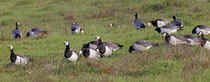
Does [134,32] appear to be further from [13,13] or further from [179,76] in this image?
[13,13]

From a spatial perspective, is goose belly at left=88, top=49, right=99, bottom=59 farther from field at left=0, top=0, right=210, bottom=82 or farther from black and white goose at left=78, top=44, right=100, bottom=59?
field at left=0, top=0, right=210, bottom=82

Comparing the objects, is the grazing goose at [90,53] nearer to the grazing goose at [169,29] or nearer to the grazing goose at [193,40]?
the grazing goose at [193,40]

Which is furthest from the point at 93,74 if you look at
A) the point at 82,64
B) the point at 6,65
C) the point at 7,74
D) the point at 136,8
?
the point at 136,8

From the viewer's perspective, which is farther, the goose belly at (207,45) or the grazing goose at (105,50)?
the grazing goose at (105,50)

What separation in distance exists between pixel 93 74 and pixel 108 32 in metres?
7.74

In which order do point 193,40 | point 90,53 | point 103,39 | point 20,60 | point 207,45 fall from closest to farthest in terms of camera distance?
1. point 20,60
2. point 207,45
3. point 90,53
4. point 193,40
5. point 103,39

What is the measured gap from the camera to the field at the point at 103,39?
317 inches

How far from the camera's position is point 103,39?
14.3 metres

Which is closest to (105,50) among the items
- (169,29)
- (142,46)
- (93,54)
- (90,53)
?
(93,54)

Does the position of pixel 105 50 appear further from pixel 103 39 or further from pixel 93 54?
pixel 103 39

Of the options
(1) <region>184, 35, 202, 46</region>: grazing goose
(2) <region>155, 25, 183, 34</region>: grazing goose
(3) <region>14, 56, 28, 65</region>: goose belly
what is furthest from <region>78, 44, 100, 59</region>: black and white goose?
(2) <region>155, 25, 183, 34</region>: grazing goose

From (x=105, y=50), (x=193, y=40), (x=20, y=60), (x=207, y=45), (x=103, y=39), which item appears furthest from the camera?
(x=103, y=39)

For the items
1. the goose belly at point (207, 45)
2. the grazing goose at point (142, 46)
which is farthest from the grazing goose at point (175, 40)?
the goose belly at point (207, 45)

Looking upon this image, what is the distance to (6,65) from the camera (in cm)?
1045
